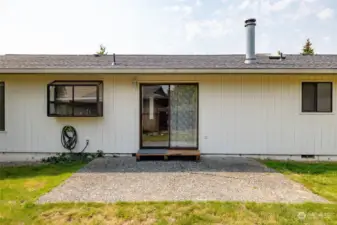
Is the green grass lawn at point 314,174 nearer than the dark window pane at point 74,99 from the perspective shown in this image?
Yes

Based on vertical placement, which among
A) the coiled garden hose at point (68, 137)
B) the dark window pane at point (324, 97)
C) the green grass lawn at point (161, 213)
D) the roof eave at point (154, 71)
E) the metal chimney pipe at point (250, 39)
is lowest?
the green grass lawn at point (161, 213)

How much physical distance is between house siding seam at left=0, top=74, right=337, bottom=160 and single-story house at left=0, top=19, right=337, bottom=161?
1.1 inches

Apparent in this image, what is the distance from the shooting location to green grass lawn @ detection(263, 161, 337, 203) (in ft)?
14.6

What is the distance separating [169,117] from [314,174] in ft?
12.7

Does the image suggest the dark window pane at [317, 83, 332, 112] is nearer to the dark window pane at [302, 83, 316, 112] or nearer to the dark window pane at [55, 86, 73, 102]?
the dark window pane at [302, 83, 316, 112]

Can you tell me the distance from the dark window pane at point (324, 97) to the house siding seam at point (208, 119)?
431mm

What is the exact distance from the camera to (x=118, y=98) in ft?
24.0

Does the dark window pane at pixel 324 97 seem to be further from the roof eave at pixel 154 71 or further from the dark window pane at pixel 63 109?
the dark window pane at pixel 63 109

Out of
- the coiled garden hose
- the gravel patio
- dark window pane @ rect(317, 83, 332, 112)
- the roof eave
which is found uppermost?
the roof eave

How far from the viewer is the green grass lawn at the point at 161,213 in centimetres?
329

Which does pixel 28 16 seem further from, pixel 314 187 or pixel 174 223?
pixel 314 187

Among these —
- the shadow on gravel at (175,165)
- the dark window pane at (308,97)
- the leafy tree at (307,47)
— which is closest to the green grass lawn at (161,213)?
the shadow on gravel at (175,165)

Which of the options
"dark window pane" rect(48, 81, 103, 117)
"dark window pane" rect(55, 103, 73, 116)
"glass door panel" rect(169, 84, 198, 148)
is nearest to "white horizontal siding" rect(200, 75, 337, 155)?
"glass door panel" rect(169, 84, 198, 148)

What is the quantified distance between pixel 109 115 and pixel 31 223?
425 centimetres
